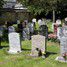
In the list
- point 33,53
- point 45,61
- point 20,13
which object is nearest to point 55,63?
point 45,61

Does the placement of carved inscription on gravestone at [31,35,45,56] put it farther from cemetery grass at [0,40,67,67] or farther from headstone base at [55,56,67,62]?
headstone base at [55,56,67,62]

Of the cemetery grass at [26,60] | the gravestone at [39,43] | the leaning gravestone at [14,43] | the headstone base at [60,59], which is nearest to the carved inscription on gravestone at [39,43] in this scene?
the gravestone at [39,43]

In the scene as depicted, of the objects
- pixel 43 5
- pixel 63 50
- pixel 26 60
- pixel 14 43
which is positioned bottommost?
pixel 26 60

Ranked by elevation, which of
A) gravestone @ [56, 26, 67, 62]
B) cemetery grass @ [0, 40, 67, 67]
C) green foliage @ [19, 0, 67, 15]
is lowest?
cemetery grass @ [0, 40, 67, 67]

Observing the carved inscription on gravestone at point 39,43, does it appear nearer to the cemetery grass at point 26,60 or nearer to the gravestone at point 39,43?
the gravestone at point 39,43

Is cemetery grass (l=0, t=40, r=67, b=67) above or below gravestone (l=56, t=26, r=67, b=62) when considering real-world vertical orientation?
below

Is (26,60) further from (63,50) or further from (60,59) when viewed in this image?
(63,50)

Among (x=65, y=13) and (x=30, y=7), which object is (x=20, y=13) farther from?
(x=65, y=13)

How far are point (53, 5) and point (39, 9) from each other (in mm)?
3385

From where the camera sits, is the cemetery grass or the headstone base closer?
the cemetery grass

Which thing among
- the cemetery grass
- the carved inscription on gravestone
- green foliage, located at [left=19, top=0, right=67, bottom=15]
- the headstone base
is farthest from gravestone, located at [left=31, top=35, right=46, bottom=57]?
green foliage, located at [left=19, top=0, right=67, bottom=15]

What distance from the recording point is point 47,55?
1587 centimetres

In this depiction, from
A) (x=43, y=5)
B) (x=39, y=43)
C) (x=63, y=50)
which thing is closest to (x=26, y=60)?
(x=39, y=43)

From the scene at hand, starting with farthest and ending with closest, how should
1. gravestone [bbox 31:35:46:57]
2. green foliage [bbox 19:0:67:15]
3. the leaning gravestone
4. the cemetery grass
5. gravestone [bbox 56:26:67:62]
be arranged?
green foliage [bbox 19:0:67:15], the leaning gravestone, gravestone [bbox 31:35:46:57], gravestone [bbox 56:26:67:62], the cemetery grass
